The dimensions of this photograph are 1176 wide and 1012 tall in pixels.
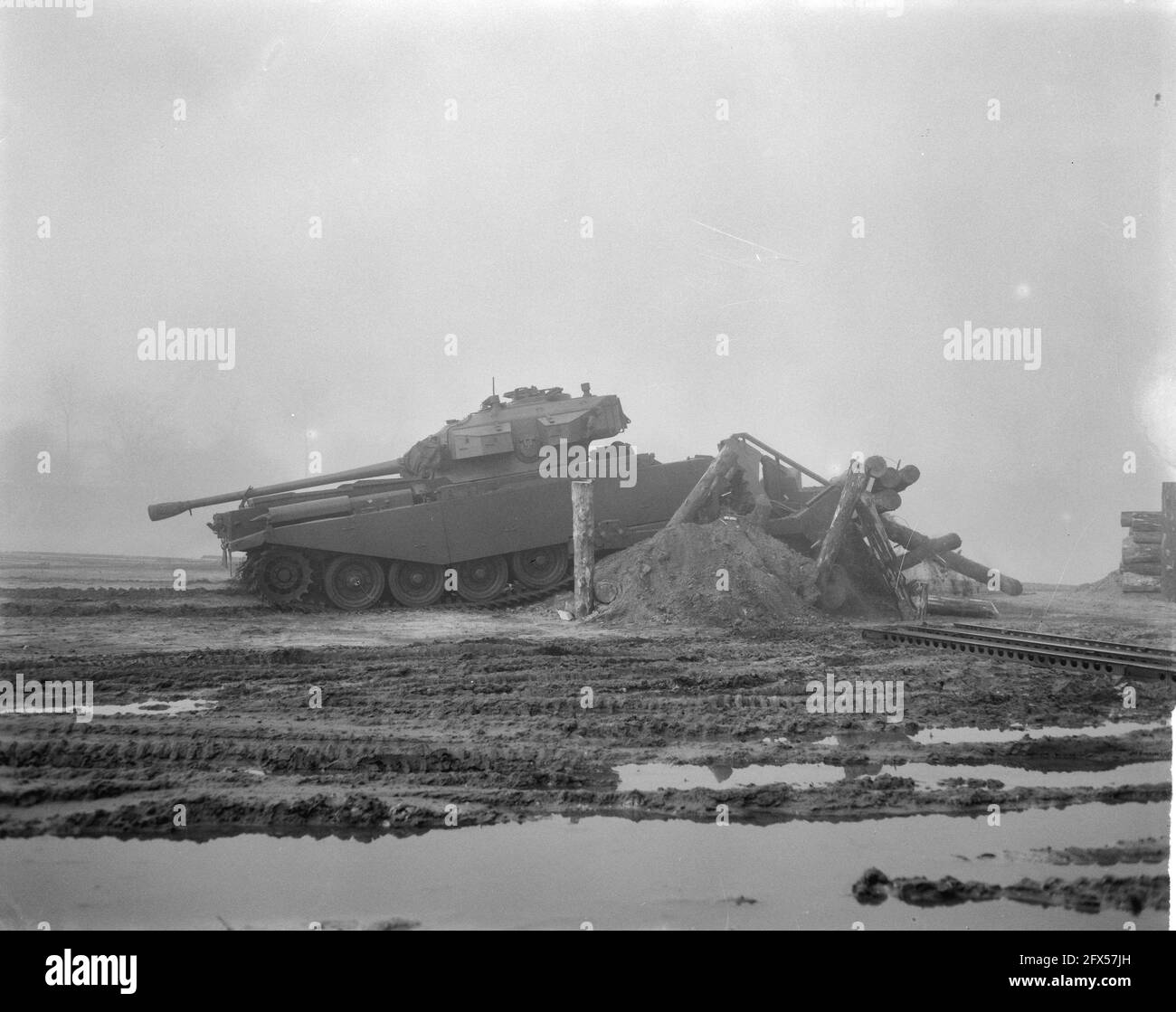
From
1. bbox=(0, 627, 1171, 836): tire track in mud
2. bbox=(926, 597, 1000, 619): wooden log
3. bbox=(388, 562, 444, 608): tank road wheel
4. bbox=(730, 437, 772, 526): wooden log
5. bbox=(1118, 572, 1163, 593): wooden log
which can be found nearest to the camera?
bbox=(0, 627, 1171, 836): tire track in mud

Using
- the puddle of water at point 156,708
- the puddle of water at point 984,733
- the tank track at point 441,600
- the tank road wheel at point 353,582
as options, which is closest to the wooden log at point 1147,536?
the tank track at point 441,600

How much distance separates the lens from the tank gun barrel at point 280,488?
15430mm

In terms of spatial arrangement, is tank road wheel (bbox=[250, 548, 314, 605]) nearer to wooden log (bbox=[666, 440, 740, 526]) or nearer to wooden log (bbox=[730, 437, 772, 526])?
wooden log (bbox=[666, 440, 740, 526])

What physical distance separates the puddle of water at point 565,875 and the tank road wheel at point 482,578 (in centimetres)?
1029

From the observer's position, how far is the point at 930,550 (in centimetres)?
1470

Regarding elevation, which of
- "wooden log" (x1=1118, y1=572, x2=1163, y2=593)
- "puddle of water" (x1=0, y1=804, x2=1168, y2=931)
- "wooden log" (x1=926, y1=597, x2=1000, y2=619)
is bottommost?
"puddle of water" (x1=0, y1=804, x2=1168, y2=931)

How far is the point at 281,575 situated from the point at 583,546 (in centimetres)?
432

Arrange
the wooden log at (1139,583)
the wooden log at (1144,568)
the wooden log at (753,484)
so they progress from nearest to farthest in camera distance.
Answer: the wooden log at (753,484), the wooden log at (1139,583), the wooden log at (1144,568)

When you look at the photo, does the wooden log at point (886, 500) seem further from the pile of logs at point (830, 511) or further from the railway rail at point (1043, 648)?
the railway rail at point (1043, 648)

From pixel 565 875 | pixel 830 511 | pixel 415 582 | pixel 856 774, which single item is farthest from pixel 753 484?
pixel 565 875

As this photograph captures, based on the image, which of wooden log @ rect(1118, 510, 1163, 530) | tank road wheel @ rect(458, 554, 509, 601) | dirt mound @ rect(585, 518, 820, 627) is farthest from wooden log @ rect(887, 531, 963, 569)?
tank road wheel @ rect(458, 554, 509, 601)

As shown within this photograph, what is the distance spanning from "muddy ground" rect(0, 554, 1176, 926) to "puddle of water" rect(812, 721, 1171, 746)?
0.04m

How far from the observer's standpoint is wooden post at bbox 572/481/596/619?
41.7 feet
